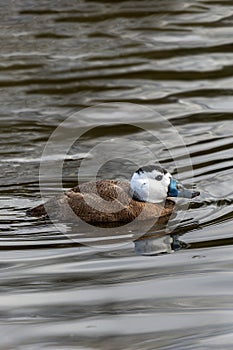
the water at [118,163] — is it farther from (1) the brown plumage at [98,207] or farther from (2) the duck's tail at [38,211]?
(1) the brown plumage at [98,207]

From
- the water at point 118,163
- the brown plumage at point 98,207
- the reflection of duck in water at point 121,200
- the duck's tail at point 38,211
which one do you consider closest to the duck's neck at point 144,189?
the reflection of duck in water at point 121,200

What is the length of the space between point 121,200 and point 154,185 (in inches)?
16.0

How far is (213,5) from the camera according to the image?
56.4ft

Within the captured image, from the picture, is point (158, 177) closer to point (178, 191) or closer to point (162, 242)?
point (178, 191)

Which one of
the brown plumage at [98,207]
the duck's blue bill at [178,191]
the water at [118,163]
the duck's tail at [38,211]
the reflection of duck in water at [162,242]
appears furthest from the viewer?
the duck's blue bill at [178,191]

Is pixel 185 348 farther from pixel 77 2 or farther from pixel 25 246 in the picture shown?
pixel 77 2

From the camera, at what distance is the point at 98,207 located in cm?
996

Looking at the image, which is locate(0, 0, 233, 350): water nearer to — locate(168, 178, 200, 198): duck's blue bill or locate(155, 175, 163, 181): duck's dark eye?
locate(168, 178, 200, 198): duck's blue bill

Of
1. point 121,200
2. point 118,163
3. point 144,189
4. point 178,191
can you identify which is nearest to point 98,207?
point 121,200

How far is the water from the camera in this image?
293 inches

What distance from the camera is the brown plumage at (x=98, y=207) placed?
9953mm

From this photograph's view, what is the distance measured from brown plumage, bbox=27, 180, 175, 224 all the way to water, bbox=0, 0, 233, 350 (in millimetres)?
229

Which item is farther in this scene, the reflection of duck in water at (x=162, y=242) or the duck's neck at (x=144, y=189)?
the duck's neck at (x=144, y=189)

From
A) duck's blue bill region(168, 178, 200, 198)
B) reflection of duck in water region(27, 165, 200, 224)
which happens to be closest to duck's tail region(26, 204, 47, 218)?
reflection of duck in water region(27, 165, 200, 224)
